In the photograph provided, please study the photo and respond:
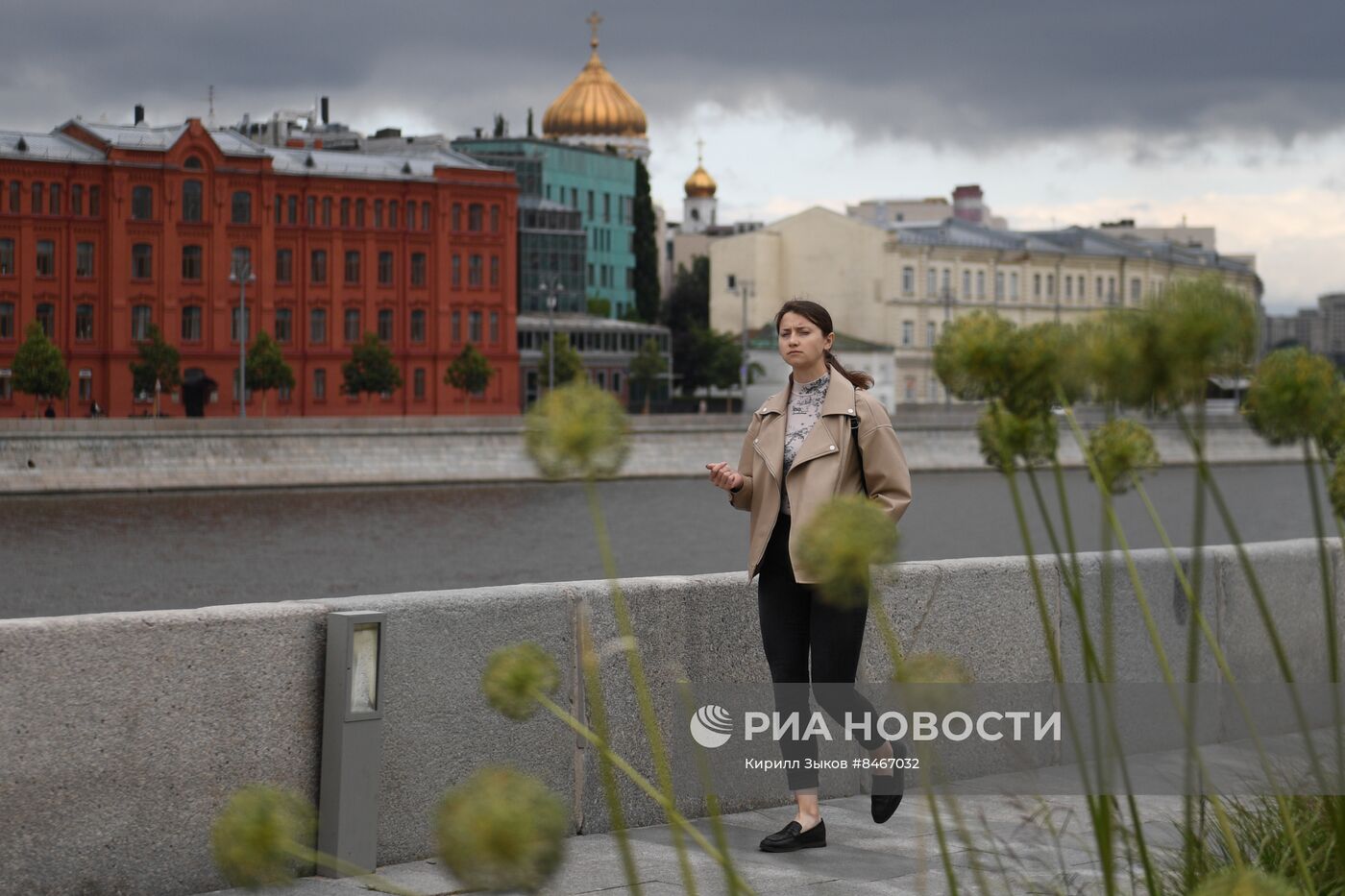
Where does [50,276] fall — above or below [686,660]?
above

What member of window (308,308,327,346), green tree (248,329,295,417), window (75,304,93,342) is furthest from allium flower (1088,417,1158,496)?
window (308,308,327,346)

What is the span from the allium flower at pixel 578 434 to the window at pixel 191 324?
68.7 metres

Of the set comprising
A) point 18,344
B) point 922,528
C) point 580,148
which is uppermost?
point 580,148

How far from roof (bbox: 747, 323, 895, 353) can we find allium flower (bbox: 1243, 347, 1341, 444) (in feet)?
249

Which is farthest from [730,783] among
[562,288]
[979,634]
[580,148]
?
[580,148]

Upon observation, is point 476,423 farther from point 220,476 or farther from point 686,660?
point 686,660

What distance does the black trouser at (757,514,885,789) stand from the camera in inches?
177

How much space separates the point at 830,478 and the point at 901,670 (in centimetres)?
298

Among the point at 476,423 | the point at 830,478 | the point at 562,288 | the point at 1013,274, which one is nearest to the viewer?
the point at 830,478

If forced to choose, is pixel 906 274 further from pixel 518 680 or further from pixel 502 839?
pixel 502 839

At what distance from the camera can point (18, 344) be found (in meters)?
64.1

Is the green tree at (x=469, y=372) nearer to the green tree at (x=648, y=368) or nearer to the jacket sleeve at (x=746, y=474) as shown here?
the green tree at (x=648, y=368)

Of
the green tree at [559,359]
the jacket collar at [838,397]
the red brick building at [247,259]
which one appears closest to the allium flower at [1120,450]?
the jacket collar at [838,397]

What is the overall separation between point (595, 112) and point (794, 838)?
113 metres
